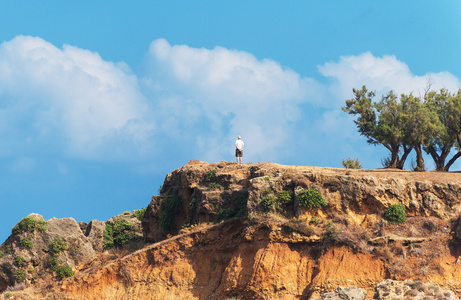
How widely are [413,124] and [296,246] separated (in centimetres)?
1659

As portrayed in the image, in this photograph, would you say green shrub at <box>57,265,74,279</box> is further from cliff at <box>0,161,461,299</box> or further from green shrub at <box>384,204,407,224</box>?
green shrub at <box>384,204,407,224</box>

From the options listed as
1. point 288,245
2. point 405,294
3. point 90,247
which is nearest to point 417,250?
point 405,294

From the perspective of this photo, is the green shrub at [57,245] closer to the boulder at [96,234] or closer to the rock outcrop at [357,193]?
the boulder at [96,234]

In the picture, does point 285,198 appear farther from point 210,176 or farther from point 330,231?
point 210,176

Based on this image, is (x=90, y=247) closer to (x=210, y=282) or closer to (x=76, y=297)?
(x=76, y=297)

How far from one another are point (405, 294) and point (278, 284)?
21.1 ft

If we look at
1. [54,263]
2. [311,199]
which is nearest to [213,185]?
[311,199]

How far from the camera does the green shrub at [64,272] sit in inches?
1817

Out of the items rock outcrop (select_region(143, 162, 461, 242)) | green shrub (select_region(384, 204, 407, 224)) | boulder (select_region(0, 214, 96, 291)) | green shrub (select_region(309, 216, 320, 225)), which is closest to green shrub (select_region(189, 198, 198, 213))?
rock outcrop (select_region(143, 162, 461, 242))

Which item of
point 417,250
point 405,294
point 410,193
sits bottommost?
point 405,294

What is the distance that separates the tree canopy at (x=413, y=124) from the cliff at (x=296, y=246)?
768cm

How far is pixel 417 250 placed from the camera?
35812 millimetres

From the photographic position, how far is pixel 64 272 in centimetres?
4625

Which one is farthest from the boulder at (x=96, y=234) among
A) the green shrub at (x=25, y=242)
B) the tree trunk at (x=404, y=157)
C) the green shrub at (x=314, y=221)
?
the tree trunk at (x=404, y=157)
